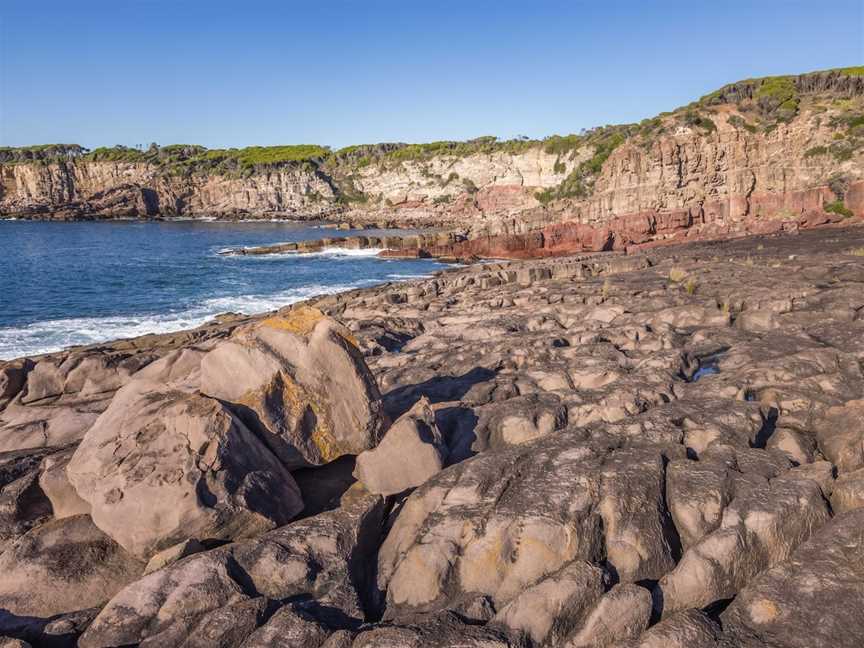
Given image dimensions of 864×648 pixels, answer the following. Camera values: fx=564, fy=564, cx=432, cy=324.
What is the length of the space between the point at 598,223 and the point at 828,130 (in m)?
26.0

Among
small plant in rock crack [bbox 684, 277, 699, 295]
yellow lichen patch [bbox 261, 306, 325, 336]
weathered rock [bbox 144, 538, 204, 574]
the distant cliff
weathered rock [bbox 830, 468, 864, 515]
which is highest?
the distant cliff

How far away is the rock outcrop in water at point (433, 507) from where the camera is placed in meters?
6.14

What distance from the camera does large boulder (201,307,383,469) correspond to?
30.7 feet

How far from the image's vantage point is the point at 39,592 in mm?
7281

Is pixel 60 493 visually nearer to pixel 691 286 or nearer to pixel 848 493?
pixel 848 493

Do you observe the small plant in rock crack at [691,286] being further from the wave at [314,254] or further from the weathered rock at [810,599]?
the wave at [314,254]

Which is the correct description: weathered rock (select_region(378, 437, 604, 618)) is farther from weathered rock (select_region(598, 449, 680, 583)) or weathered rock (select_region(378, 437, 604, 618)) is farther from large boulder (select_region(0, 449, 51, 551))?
large boulder (select_region(0, 449, 51, 551))

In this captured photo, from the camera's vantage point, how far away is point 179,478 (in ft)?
25.9

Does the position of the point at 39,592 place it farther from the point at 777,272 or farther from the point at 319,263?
the point at 319,263

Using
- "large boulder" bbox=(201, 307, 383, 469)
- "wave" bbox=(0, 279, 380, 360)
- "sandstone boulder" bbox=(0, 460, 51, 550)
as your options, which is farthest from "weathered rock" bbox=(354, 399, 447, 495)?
"wave" bbox=(0, 279, 380, 360)

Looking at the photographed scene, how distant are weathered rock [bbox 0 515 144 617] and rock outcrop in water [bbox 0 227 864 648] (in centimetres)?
3

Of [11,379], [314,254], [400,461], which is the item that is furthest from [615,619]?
[314,254]

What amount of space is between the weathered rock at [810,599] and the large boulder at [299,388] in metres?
5.99

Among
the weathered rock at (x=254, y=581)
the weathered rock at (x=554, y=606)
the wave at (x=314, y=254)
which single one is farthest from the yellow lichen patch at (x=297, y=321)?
the wave at (x=314, y=254)
